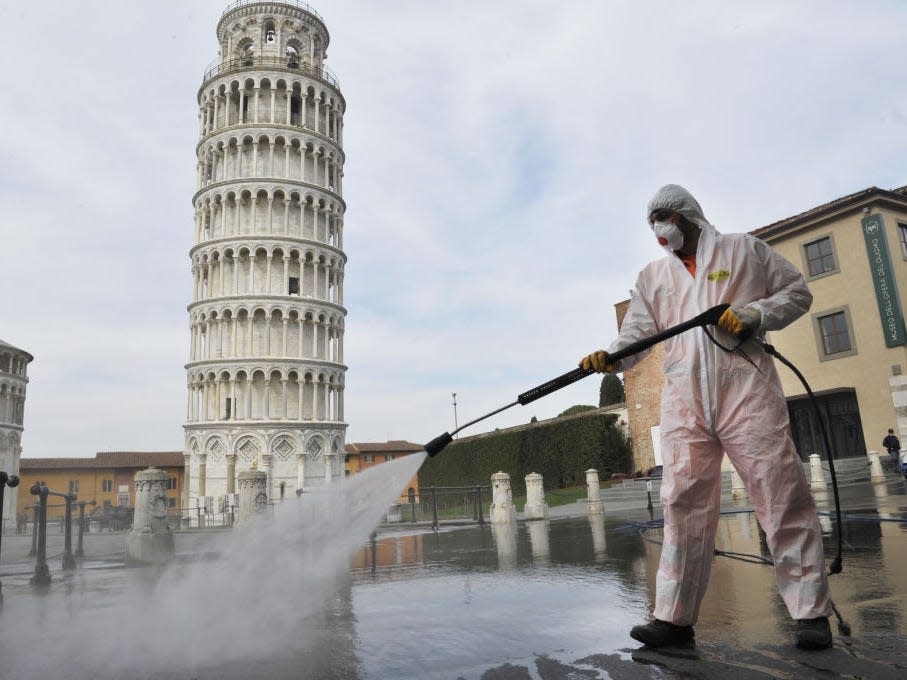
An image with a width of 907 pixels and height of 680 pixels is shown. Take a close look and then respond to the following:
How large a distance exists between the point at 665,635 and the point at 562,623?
941mm

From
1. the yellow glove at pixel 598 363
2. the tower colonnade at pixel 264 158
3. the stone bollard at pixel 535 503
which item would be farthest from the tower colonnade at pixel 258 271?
the yellow glove at pixel 598 363

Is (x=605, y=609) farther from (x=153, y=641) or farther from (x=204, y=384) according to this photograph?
(x=204, y=384)

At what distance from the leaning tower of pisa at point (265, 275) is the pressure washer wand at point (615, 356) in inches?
1651

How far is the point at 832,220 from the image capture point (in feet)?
88.0

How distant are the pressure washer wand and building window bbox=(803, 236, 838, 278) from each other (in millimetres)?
27451

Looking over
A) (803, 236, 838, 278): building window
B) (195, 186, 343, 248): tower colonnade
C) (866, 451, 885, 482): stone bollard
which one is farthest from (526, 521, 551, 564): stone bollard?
(195, 186, 343, 248): tower colonnade

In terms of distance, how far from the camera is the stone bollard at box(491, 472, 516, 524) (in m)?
17.7

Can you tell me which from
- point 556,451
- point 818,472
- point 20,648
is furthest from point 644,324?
point 556,451

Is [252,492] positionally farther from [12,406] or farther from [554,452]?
[12,406]

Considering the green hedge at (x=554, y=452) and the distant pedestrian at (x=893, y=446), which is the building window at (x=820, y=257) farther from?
the green hedge at (x=554, y=452)

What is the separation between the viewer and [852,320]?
85.8 feet

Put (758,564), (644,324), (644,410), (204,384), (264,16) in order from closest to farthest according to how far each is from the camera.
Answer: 1. (644,324)
2. (758,564)
3. (644,410)
4. (204,384)
5. (264,16)

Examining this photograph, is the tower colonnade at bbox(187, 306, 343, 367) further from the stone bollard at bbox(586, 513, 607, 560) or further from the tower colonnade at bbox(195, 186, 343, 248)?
the stone bollard at bbox(586, 513, 607, 560)

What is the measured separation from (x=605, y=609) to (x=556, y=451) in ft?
121
